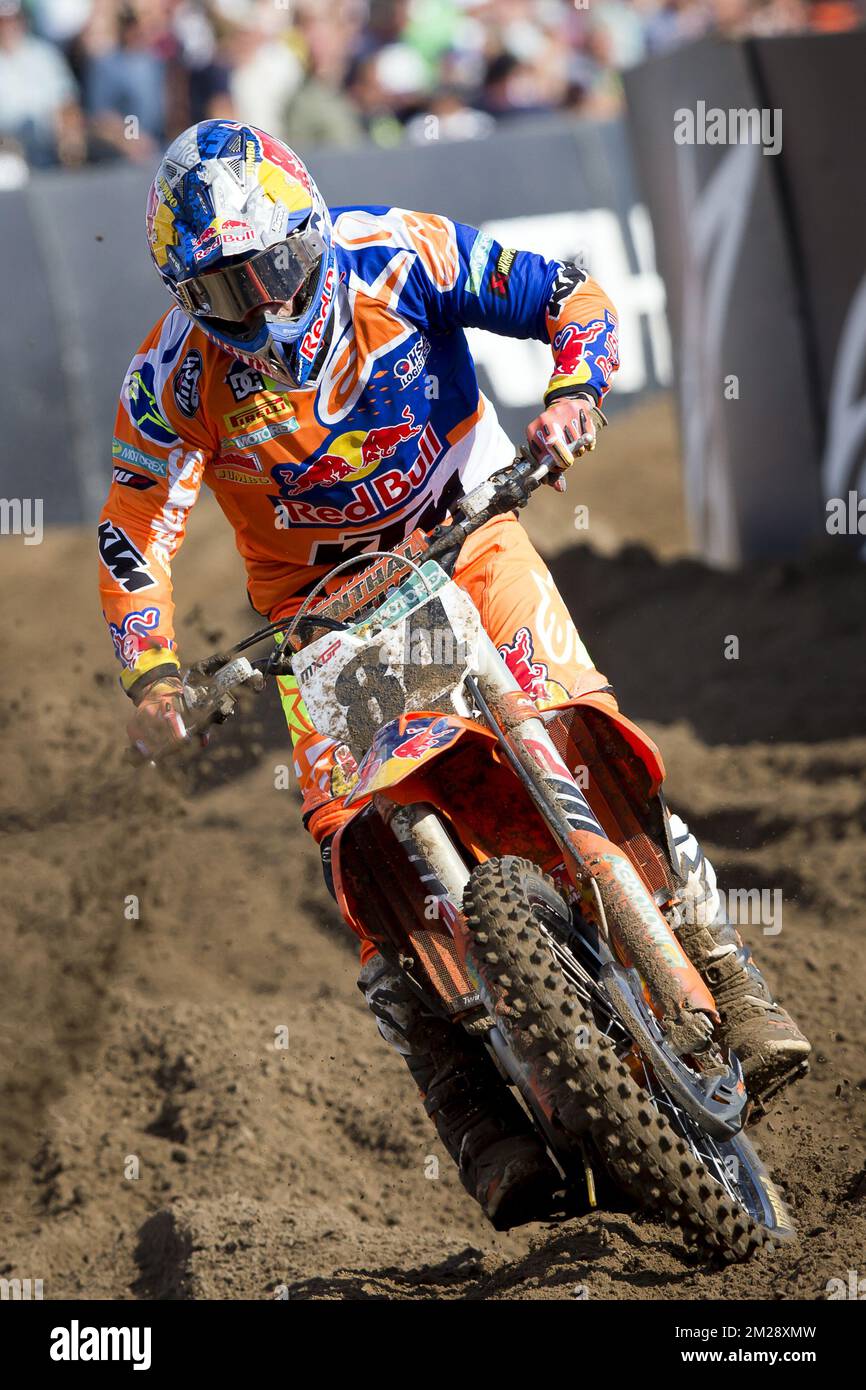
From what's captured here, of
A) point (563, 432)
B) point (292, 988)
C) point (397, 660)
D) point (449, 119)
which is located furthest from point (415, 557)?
point (449, 119)

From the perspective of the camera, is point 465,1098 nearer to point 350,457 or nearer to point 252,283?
point 350,457

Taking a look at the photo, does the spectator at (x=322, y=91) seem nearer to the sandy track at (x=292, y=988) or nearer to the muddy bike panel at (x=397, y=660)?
the sandy track at (x=292, y=988)

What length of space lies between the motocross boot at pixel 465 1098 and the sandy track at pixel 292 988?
28 cm

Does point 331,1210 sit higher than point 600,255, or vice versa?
point 600,255

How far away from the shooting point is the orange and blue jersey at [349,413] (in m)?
4.38

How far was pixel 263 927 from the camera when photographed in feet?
22.8

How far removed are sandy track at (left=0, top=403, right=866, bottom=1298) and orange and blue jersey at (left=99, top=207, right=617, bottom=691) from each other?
1.91 meters

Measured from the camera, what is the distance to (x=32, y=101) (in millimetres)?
11633

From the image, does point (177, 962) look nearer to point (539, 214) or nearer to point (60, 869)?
point (60, 869)

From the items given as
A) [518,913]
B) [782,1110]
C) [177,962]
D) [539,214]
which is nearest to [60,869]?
[177,962]

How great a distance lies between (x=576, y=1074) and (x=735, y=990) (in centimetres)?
110

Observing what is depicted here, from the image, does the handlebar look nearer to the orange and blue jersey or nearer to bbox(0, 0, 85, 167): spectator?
the orange and blue jersey
